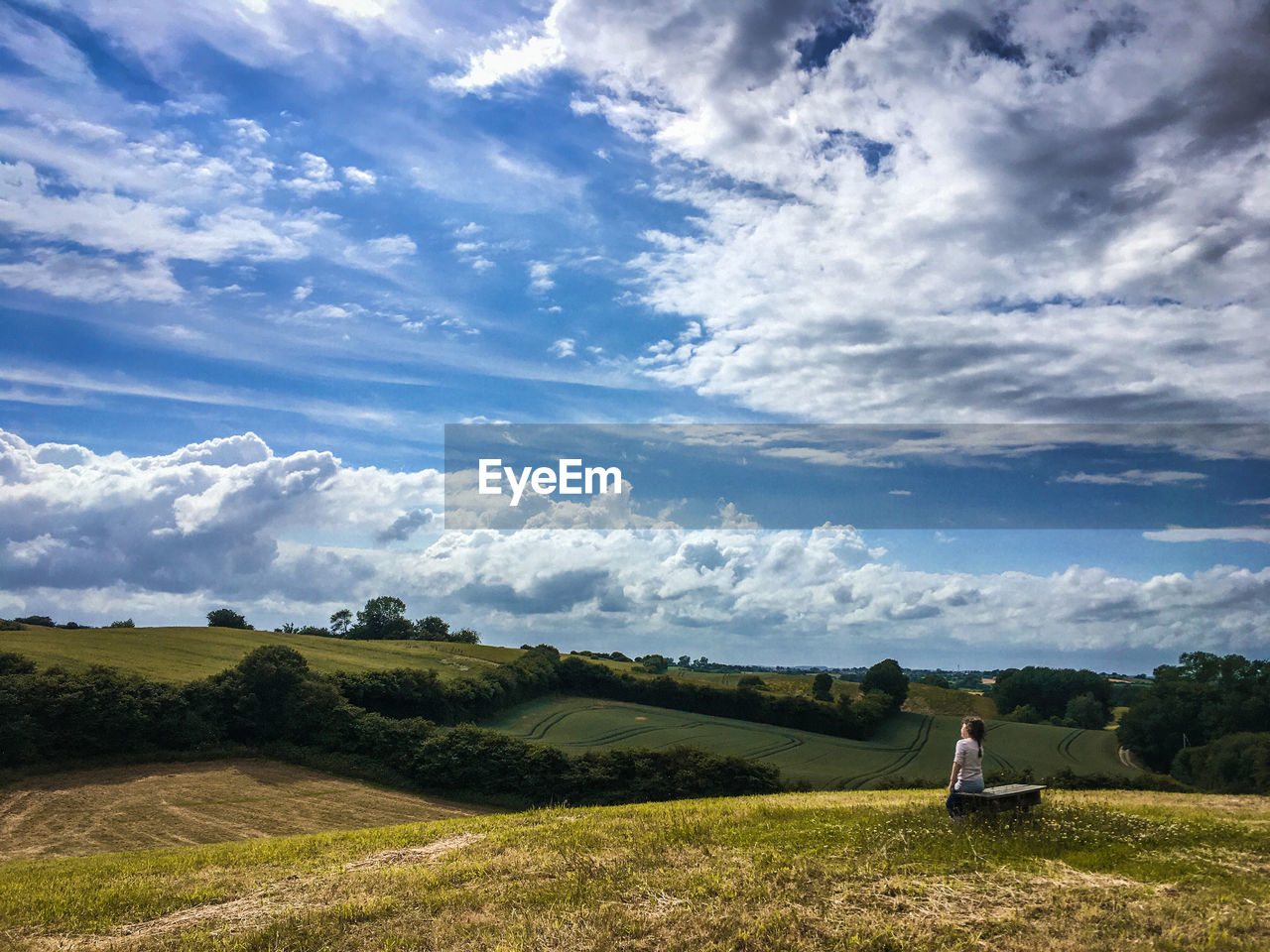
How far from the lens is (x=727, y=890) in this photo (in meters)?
12.8

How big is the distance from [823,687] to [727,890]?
12112 centimetres

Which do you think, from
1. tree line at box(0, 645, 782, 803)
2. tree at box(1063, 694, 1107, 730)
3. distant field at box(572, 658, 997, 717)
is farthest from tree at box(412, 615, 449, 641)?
tree at box(1063, 694, 1107, 730)

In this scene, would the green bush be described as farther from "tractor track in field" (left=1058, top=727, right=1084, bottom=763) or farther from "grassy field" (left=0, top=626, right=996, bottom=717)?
"grassy field" (left=0, top=626, right=996, bottom=717)

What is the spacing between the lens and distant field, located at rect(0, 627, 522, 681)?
7644 cm

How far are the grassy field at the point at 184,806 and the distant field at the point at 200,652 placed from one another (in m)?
14.0

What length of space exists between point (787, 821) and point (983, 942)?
8.11 meters

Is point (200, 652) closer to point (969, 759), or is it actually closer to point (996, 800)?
point (969, 759)

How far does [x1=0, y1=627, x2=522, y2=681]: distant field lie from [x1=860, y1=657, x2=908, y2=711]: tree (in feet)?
192

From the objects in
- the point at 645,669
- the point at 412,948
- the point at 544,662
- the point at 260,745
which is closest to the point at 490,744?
the point at 260,745

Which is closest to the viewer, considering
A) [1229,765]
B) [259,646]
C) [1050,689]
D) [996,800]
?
[996,800]

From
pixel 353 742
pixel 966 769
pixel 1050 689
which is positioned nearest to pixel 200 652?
pixel 353 742

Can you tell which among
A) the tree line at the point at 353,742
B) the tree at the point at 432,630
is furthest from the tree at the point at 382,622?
the tree line at the point at 353,742

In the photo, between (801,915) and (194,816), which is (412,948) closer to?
(801,915)

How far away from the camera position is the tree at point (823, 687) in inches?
4754
